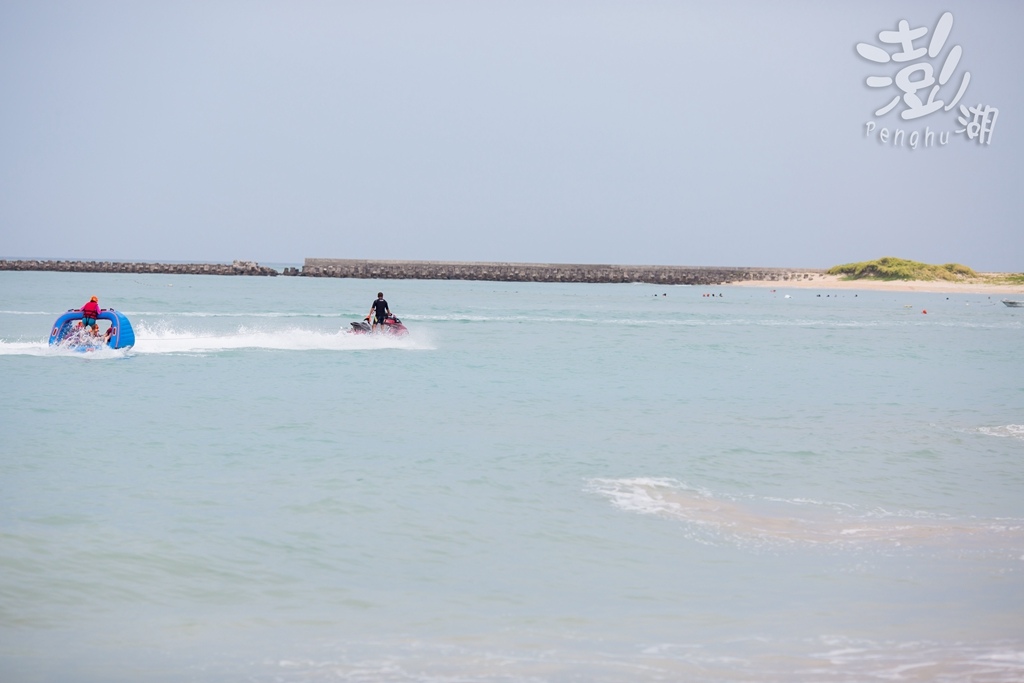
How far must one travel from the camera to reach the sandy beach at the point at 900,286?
89.2 m

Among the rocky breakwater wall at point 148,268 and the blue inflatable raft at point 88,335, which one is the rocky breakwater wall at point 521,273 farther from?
the blue inflatable raft at point 88,335

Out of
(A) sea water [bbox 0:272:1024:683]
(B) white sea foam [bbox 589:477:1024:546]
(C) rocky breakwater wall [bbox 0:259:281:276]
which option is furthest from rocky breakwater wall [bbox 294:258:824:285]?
(B) white sea foam [bbox 589:477:1024:546]

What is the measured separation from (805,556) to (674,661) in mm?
2401

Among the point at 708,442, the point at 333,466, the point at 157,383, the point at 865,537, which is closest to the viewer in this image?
the point at 865,537

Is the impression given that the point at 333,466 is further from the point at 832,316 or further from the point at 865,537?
the point at 832,316

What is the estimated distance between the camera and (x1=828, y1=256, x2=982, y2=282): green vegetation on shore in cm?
9494

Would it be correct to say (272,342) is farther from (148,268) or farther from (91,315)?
(148,268)

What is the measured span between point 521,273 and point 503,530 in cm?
9960

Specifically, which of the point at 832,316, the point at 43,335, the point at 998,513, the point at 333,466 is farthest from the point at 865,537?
the point at 832,316

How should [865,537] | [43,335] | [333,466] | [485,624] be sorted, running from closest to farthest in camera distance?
[485,624] → [865,537] → [333,466] → [43,335]

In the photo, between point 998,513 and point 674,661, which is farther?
point 998,513

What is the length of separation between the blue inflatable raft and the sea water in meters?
3.99

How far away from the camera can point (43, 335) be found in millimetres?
29172

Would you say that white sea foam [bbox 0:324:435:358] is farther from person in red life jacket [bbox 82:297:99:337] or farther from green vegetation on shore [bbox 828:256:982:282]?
green vegetation on shore [bbox 828:256:982:282]
